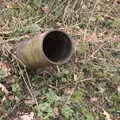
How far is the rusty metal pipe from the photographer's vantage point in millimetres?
3844

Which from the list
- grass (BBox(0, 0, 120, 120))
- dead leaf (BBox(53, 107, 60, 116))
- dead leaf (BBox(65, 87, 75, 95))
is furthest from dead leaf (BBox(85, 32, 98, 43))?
dead leaf (BBox(53, 107, 60, 116))

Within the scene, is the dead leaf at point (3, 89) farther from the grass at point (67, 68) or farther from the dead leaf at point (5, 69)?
the dead leaf at point (5, 69)

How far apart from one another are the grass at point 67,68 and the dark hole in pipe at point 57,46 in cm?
33

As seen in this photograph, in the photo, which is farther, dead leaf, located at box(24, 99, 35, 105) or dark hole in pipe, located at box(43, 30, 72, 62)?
dead leaf, located at box(24, 99, 35, 105)

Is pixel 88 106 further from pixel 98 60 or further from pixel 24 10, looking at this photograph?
pixel 24 10

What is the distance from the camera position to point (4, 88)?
411 centimetres

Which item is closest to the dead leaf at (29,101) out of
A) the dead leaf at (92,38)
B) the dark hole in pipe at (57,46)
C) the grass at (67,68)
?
the grass at (67,68)

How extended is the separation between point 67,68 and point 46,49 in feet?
1.75

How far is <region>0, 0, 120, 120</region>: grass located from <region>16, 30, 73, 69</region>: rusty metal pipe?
206 mm

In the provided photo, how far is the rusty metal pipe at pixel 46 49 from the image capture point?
3844 millimetres

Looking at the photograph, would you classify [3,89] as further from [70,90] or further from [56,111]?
[70,90]

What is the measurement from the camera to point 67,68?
4648 millimetres

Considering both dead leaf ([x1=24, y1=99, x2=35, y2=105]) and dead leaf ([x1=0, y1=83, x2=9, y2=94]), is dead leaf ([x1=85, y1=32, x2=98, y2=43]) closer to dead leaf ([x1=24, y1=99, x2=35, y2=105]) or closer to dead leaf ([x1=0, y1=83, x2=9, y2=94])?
dead leaf ([x1=24, y1=99, x2=35, y2=105])

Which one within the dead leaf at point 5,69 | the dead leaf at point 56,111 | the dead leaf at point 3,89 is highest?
the dead leaf at point 5,69
